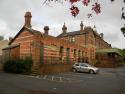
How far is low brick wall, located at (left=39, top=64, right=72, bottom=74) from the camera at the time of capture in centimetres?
2814

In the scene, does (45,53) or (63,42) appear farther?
(63,42)

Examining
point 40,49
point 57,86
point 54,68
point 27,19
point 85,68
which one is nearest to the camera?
point 57,86

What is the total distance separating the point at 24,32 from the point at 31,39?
7.49 ft

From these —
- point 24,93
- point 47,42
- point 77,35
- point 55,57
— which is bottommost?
point 24,93

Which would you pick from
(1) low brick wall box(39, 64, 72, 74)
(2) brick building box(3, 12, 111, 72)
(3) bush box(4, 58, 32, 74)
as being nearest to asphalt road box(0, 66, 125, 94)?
(3) bush box(4, 58, 32, 74)

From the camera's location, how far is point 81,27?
170ft

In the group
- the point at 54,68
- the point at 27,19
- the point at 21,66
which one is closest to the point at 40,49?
the point at 54,68

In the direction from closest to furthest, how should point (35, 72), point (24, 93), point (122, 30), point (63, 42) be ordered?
point (122, 30)
point (24, 93)
point (35, 72)
point (63, 42)

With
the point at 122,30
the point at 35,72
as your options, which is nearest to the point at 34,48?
the point at 35,72

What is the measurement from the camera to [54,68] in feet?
100

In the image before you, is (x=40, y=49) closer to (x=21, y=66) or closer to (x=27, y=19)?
(x=21, y=66)

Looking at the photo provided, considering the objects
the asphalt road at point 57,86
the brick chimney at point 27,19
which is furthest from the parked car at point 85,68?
the brick chimney at point 27,19

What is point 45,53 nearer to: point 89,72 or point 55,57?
point 55,57

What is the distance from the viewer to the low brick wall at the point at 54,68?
28141 millimetres
